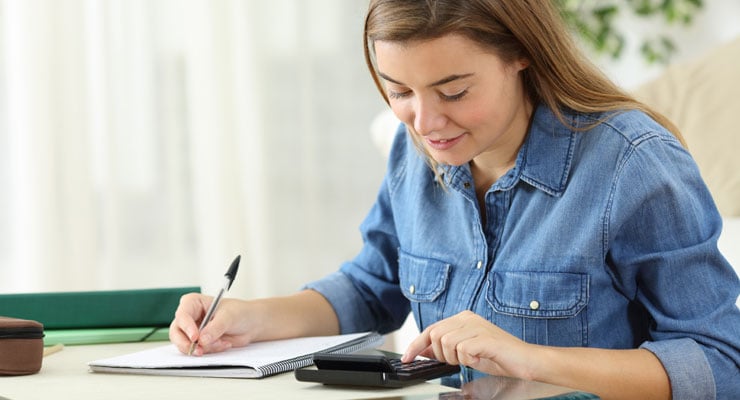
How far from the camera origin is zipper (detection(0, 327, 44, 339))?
98cm

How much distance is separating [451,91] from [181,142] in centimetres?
197

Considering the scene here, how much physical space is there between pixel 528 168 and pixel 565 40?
0.53ft

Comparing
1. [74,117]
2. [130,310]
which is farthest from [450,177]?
[74,117]

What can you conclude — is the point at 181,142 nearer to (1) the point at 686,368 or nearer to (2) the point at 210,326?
(2) the point at 210,326

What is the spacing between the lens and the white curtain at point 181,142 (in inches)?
106

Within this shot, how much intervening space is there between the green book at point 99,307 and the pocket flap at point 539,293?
40cm

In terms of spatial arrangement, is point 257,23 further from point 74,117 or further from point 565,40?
point 565,40

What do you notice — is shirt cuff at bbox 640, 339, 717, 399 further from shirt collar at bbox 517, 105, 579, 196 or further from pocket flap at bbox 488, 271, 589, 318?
shirt collar at bbox 517, 105, 579, 196

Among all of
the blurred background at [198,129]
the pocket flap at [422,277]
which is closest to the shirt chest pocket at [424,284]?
the pocket flap at [422,277]

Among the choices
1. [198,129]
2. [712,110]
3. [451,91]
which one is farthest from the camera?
[198,129]

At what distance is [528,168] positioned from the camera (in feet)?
3.89

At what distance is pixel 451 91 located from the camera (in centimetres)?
109

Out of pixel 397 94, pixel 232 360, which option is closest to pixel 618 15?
pixel 397 94

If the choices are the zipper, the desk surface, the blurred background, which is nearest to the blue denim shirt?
the desk surface
